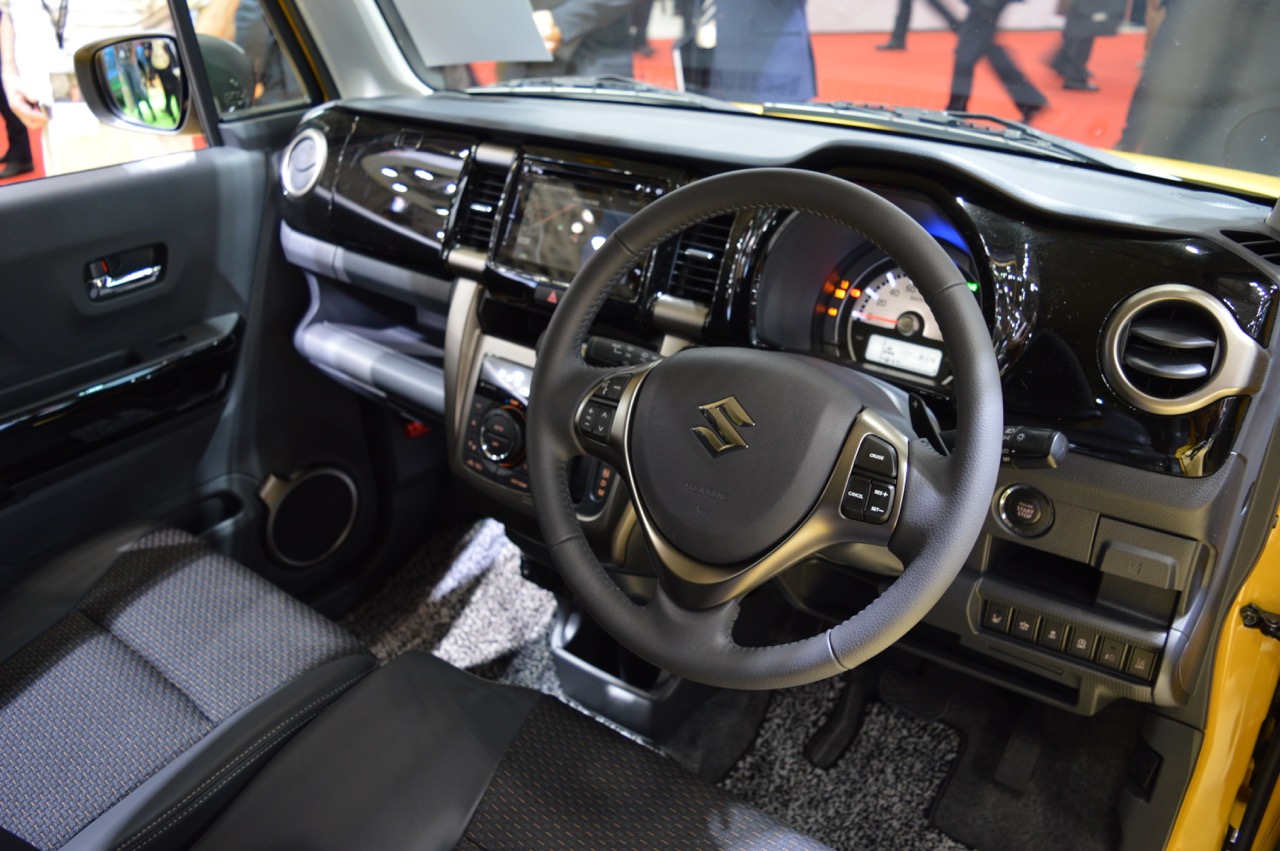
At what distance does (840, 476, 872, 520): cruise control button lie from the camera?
35.8 inches

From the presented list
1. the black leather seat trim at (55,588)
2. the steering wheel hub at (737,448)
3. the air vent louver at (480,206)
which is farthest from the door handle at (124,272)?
the steering wheel hub at (737,448)

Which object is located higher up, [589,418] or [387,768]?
[589,418]

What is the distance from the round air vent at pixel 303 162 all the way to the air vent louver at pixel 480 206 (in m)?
0.37

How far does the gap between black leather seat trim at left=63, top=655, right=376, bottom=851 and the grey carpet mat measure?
790mm

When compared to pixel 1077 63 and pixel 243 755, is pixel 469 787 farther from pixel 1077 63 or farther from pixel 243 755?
pixel 1077 63

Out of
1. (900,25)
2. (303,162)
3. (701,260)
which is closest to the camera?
(701,260)

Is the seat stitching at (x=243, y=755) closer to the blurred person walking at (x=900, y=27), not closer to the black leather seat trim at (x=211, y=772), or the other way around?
the black leather seat trim at (x=211, y=772)

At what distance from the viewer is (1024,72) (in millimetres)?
1614

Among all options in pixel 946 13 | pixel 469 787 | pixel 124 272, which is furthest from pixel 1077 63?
pixel 124 272

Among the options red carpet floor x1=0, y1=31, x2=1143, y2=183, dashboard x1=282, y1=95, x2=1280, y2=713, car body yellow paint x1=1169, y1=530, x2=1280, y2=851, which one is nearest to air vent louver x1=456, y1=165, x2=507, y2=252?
dashboard x1=282, y1=95, x2=1280, y2=713

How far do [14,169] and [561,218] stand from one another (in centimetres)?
94

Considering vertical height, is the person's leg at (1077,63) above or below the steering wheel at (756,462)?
above

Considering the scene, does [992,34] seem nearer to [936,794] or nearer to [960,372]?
[960,372]

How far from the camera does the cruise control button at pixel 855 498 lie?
2.98ft
